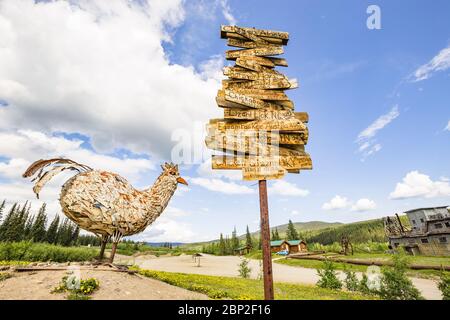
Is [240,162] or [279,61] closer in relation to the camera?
[240,162]

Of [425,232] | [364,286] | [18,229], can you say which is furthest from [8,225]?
[425,232]

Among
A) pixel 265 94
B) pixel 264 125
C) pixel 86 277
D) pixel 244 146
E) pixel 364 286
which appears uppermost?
pixel 265 94

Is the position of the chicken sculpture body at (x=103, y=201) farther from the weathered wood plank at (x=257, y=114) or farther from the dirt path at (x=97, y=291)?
the weathered wood plank at (x=257, y=114)

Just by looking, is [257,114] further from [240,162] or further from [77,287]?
[77,287]

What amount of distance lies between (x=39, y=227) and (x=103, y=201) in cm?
5972

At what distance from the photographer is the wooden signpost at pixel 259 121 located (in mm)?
4297

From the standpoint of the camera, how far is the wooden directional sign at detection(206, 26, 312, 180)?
14.2 ft

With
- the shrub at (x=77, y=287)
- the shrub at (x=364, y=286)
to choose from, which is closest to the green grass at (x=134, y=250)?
the shrub at (x=364, y=286)

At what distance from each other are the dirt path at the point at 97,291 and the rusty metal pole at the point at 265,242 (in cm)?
261

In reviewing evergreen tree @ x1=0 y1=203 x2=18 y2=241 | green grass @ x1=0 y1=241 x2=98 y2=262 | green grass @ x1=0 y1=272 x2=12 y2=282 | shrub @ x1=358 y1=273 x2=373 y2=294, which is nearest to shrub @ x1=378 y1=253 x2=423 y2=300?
shrub @ x1=358 y1=273 x2=373 y2=294

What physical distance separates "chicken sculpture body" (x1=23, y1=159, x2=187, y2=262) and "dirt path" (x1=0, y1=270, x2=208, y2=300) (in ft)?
2.44

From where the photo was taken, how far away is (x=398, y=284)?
1039 centimetres

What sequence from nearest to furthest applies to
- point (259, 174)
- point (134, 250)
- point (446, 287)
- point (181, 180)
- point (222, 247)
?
point (259, 174) < point (181, 180) < point (446, 287) < point (134, 250) < point (222, 247)
